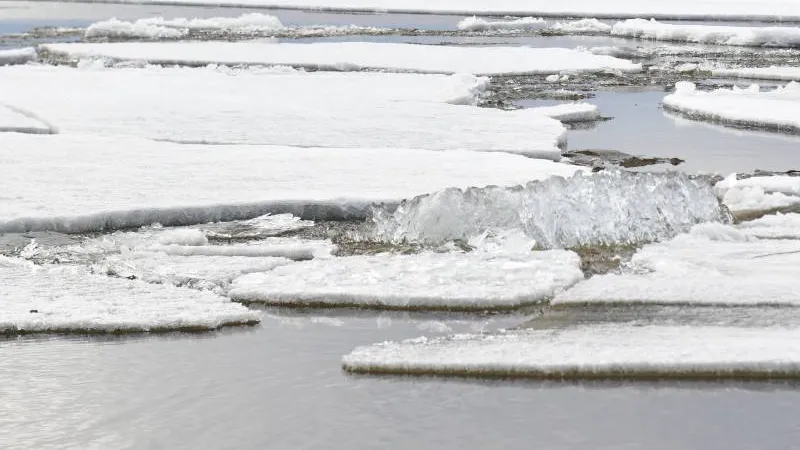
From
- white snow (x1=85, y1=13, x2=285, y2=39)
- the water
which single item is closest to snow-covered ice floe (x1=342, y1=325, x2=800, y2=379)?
the water

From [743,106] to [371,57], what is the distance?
23.6 ft

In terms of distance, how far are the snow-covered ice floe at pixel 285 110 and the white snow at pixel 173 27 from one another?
10884mm

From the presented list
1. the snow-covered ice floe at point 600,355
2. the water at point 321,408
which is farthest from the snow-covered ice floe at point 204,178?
the snow-covered ice floe at point 600,355

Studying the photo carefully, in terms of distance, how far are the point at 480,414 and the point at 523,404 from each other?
0.20 metres

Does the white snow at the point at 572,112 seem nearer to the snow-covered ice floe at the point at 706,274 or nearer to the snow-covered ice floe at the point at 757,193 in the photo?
the snow-covered ice floe at the point at 757,193

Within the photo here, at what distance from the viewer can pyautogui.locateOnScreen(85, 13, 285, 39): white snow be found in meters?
25.2

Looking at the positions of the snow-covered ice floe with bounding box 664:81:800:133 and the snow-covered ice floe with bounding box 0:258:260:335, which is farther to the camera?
the snow-covered ice floe with bounding box 664:81:800:133

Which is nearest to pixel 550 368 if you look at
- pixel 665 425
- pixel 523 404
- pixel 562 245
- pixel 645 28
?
pixel 523 404

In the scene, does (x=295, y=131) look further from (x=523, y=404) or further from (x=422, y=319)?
(x=523, y=404)

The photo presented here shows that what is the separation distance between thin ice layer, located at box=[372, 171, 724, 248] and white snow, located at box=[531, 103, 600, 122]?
4.99 m

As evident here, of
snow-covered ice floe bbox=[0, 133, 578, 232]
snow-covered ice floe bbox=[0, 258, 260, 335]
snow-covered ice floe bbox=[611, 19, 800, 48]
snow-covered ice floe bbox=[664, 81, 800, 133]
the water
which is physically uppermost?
snow-covered ice floe bbox=[0, 133, 578, 232]

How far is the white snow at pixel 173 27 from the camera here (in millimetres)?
25219

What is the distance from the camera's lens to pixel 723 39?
23.8 meters

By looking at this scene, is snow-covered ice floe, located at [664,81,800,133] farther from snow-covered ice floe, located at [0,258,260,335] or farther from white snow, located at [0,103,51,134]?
snow-covered ice floe, located at [0,258,260,335]
